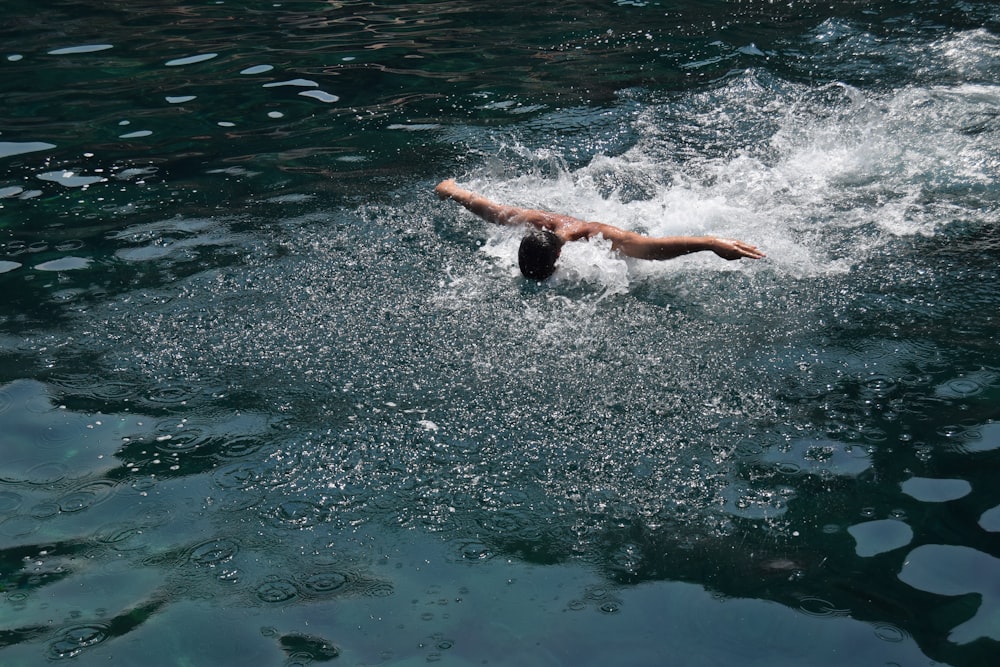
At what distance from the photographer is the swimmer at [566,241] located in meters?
5.16

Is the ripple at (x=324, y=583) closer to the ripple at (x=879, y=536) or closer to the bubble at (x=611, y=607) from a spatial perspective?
the bubble at (x=611, y=607)

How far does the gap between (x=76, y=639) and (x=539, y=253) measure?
3239 mm

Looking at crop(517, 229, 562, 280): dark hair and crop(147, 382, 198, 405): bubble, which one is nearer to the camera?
crop(147, 382, 198, 405): bubble

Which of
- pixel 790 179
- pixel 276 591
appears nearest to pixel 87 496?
pixel 276 591

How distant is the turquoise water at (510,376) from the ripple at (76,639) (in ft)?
0.03

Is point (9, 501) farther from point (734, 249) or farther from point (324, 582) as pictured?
point (734, 249)

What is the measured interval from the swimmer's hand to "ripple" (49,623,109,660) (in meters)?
3.62

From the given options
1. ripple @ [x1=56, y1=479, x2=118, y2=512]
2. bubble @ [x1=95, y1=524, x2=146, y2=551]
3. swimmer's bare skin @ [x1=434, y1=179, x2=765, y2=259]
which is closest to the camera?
bubble @ [x1=95, y1=524, x2=146, y2=551]

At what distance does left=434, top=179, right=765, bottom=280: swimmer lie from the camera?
5.16 meters

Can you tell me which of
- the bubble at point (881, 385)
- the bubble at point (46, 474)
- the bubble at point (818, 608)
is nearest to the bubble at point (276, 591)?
the bubble at point (46, 474)

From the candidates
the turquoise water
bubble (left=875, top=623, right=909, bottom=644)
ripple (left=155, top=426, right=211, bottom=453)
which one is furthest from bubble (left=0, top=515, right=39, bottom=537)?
bubble (left=875, top=623, right=909, bottom=644)

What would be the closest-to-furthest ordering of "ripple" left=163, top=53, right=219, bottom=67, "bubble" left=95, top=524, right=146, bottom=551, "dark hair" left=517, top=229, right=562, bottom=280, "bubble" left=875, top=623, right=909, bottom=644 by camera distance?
"bubble" left=875, top=623, right=909, bottom=644
"bubble" left=95, top=524, right=146, bottom=551
"dark hair" left=517, top=229, right=562, bottom=280
"ripple" left=163, top=53, right=219, bottom=67

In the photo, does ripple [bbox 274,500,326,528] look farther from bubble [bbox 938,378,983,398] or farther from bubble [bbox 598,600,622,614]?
bubble [bbox 938,378,983,398]

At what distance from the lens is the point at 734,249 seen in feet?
16.6
